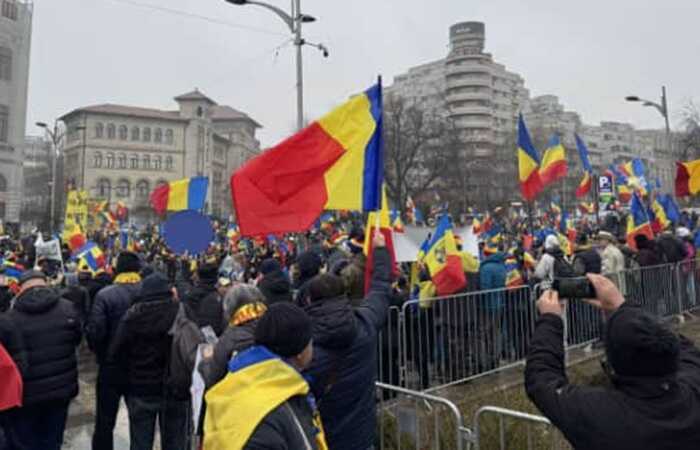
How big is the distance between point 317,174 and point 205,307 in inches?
58.1

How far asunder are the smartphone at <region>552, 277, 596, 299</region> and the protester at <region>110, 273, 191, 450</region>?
3094mm

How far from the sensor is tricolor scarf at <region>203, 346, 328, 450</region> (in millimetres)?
2127

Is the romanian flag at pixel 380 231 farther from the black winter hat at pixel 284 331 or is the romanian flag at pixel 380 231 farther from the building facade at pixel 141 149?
the building facade at pixel 141 149

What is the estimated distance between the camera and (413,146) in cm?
4209

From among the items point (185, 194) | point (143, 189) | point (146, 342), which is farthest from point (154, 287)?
point (143, 189)

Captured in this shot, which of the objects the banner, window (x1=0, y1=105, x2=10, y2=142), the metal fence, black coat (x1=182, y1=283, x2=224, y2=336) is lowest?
the metal fence

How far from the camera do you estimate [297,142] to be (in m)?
4.73

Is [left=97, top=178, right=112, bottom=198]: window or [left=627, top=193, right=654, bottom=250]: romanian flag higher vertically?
[left=97, top=178, right=112, bottom=198]: window

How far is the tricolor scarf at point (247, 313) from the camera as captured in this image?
3332mm

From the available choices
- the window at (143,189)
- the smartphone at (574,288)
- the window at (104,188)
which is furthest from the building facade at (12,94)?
the smartphone at (574,288)

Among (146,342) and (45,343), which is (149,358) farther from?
(45,343)

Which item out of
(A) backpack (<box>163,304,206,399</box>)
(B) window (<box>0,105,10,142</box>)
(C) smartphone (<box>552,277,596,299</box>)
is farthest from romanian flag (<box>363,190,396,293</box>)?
(B) window (<box>0,105,10,142</box>)

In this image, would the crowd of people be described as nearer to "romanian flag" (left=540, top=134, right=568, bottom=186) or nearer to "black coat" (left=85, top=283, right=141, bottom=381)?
"black coat" (left=85, top=283, right=141, bottom=381)

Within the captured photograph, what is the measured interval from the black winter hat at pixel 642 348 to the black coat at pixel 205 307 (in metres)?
3.21
